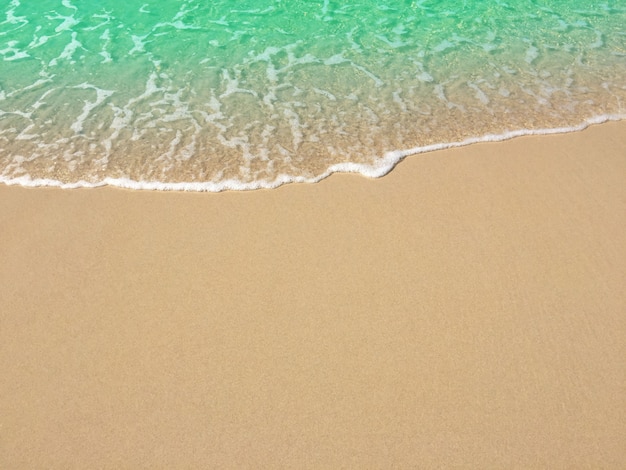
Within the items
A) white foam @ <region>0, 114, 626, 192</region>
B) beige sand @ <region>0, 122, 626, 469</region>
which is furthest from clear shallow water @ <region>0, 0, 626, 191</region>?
beige sand @ <region>0, 122, 626, 469</region>

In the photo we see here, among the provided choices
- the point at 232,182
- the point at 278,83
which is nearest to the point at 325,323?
the point at 232,182

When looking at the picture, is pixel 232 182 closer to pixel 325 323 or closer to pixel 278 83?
pixel 325 323

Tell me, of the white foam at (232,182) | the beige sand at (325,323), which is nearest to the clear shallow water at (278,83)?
the white foam at (232,182)

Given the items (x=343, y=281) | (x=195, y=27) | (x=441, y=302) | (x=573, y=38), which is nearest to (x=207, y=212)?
(x=343, y=281)

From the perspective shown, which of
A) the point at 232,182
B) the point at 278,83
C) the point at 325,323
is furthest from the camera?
the point at 278,83

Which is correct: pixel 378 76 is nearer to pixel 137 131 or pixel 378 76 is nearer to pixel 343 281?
pixel 137 131

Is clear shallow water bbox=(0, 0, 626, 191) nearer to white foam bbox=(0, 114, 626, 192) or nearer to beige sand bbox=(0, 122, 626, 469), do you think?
white foam bbox=(0, 114, 626, 192)
